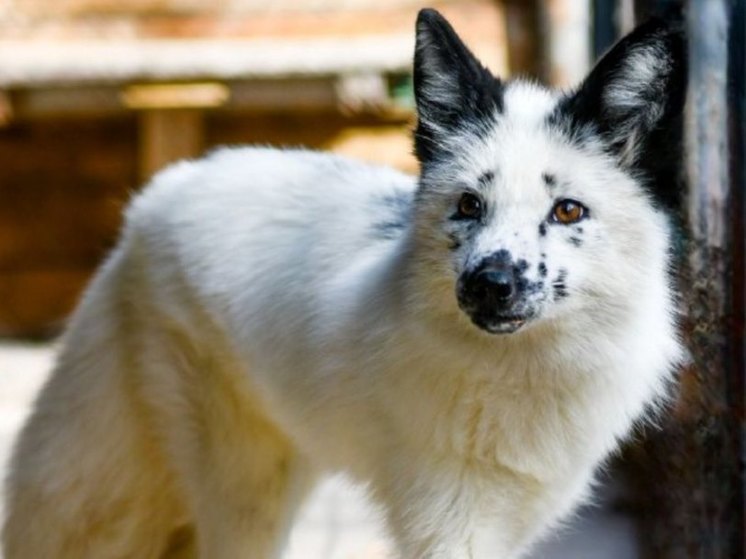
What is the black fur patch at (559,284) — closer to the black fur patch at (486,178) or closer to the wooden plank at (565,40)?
the black fur patch at (486,178)

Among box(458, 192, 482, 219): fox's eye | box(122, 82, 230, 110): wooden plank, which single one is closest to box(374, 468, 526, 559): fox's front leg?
box(458, 192, 482, 219): fox's eye

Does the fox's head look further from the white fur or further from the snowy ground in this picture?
the snowy ground

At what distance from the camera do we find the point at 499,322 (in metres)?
2.57

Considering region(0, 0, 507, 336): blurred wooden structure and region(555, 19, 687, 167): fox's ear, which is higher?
region(555, 19, 687, 167): fox's ear

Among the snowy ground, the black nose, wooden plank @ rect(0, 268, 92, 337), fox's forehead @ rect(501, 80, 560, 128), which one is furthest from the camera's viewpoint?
wooden plank @ rect(0, 268, 92, 337)

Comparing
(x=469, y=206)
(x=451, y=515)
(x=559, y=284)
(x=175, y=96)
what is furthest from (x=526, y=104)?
(x=175, y=96)

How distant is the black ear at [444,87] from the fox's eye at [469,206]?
198mm

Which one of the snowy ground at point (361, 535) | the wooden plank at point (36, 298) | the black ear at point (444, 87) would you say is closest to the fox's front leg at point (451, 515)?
the black ear at point (444, 87)

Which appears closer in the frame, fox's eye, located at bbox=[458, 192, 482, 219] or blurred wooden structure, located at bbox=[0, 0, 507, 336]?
fox's eye, located at bbox=[458, 192, 482, 219]

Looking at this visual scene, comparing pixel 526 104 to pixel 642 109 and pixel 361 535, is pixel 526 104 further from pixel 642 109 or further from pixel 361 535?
pixel 361 535

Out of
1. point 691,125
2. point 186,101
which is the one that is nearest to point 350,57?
point 186,101

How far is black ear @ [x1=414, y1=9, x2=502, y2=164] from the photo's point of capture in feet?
8.95

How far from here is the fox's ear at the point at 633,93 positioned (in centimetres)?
267

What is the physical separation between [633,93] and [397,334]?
2.26 feet
